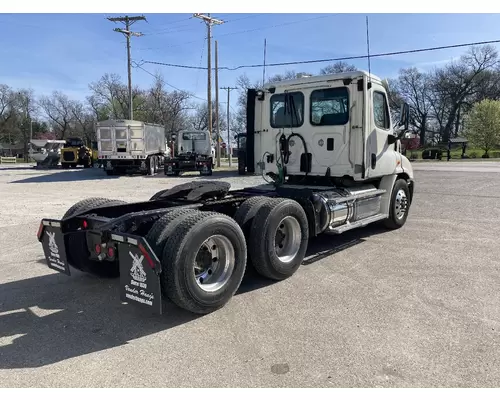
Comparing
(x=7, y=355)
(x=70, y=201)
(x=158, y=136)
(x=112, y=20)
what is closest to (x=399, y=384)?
(x=7, y=355)

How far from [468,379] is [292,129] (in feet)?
16.7

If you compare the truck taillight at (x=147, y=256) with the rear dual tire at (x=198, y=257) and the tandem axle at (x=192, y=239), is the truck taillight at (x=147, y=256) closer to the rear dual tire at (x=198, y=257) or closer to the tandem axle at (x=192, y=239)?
the tandem axle at (x=192, y=239)

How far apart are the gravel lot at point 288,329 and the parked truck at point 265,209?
0.35 meters

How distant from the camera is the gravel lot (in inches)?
119

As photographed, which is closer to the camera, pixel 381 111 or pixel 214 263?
pixel 214 263

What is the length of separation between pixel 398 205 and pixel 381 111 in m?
2.00

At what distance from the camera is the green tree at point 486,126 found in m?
63.7

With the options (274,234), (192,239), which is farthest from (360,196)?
(192,239)

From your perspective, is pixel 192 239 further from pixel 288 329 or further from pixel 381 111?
pixel 381 111

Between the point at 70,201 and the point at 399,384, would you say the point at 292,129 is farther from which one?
the point at 70,201

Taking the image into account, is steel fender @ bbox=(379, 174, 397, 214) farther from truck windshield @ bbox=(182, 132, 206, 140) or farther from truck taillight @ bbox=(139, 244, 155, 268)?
truck windshield @ bbox=(182, 132, 206, 140)

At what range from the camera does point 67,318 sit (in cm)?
411

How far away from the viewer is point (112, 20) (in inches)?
1345

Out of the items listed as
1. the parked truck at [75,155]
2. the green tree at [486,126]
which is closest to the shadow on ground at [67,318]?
the parked truck at [75,155]
